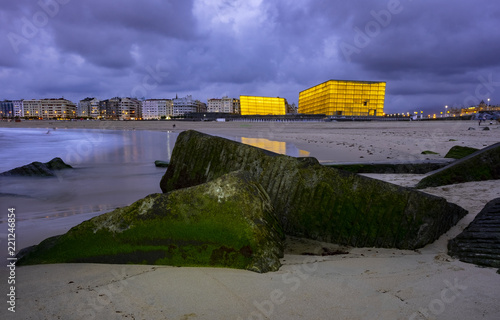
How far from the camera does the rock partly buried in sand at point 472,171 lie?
5672mm

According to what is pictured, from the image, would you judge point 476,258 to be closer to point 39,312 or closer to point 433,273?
point 433,273

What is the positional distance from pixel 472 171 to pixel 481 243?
3.39 metres

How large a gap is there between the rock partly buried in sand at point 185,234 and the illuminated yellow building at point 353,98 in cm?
10852

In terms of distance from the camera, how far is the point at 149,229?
9.72 feet

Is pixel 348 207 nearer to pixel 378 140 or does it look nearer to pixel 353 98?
pixel 378 140

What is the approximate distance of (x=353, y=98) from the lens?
111 metres

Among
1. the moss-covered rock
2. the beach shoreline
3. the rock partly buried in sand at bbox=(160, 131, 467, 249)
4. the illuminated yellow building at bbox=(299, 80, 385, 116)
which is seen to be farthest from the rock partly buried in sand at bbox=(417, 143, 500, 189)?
the illuminated yellow building at bbox=(299, 80, 385, 116)

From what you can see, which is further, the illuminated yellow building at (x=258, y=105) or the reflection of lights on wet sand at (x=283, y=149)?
the illuminated yellow building at (x=258, y=105)

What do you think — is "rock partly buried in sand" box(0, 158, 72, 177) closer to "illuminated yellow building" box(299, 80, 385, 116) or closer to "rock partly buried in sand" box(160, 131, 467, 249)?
"rock partly buried in sand" box(160, 131, 467, 249)

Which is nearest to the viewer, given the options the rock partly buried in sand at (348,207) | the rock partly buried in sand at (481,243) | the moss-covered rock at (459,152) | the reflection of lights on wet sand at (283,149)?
the rock partly buried in sand at (481,243)

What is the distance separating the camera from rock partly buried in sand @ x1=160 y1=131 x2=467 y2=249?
3445 mm

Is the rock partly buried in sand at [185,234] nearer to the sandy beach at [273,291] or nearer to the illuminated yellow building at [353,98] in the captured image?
the sandy beach at [273,291]

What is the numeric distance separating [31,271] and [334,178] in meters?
3.12

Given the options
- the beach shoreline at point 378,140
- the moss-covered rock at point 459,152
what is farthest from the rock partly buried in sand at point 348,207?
the moss-covered rock at point 459,152
